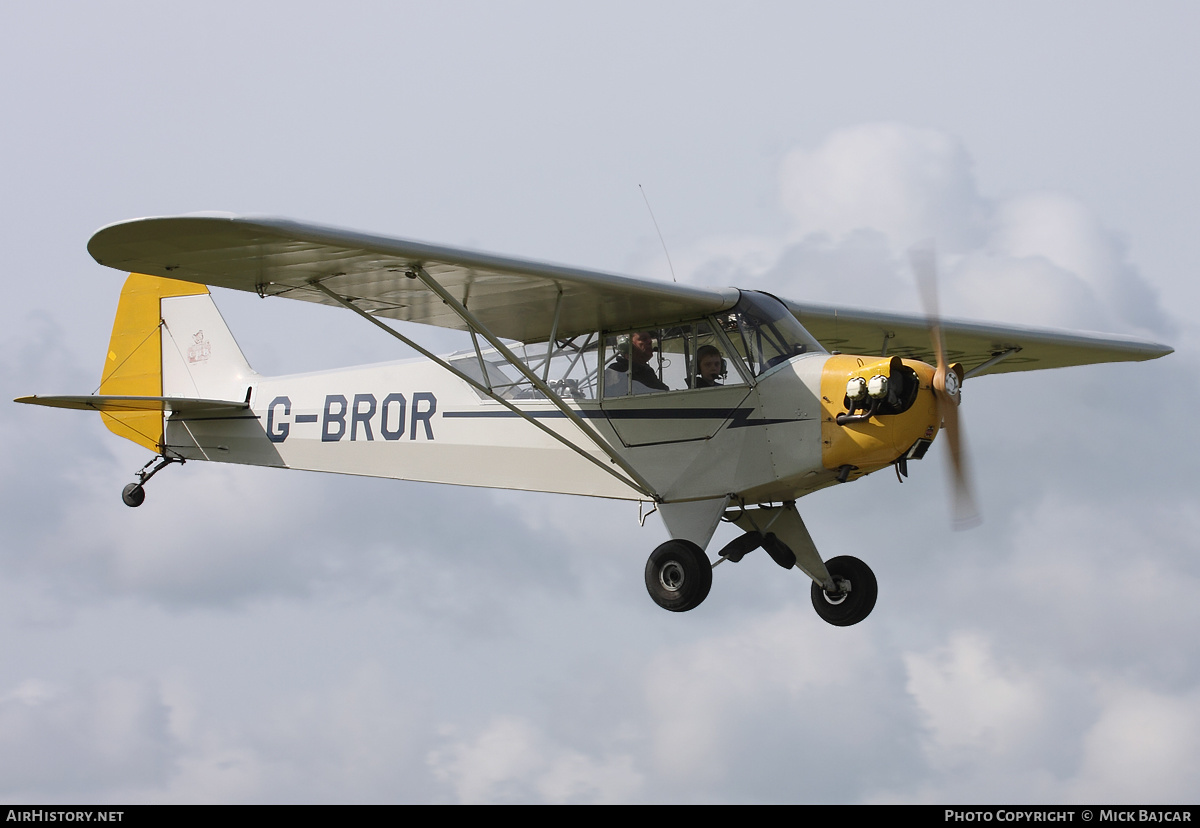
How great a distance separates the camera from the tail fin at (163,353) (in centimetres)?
1453

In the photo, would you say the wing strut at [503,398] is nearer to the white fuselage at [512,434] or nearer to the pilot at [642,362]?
the white fuselage at [512,434]

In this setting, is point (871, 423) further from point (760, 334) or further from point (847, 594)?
point (847, 594)

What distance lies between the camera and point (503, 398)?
1173cm

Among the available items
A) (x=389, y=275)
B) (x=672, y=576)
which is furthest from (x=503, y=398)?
(x=672, y=576)

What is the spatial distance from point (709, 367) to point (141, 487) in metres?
6.91

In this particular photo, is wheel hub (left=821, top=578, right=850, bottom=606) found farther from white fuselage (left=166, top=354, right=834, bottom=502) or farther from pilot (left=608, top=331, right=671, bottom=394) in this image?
pilot (left=608, top=331, right=671, bottom=394)

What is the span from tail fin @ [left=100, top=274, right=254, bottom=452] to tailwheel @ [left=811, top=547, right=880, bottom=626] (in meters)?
6.66

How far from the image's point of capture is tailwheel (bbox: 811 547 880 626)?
11469 millimetres

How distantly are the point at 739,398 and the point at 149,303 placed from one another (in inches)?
309

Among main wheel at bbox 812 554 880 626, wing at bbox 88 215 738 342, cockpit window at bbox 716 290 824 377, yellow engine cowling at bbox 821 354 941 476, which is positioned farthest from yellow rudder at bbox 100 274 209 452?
yellow engine cowling at bbox 821 354 941 476

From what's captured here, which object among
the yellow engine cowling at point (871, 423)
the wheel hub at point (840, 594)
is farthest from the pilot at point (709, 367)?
the wheel hub at point (840, 594)

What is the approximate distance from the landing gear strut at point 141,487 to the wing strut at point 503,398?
4428 mm

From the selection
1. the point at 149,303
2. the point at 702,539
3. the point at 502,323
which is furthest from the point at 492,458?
the point at 149,303

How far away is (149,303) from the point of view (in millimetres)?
15312
